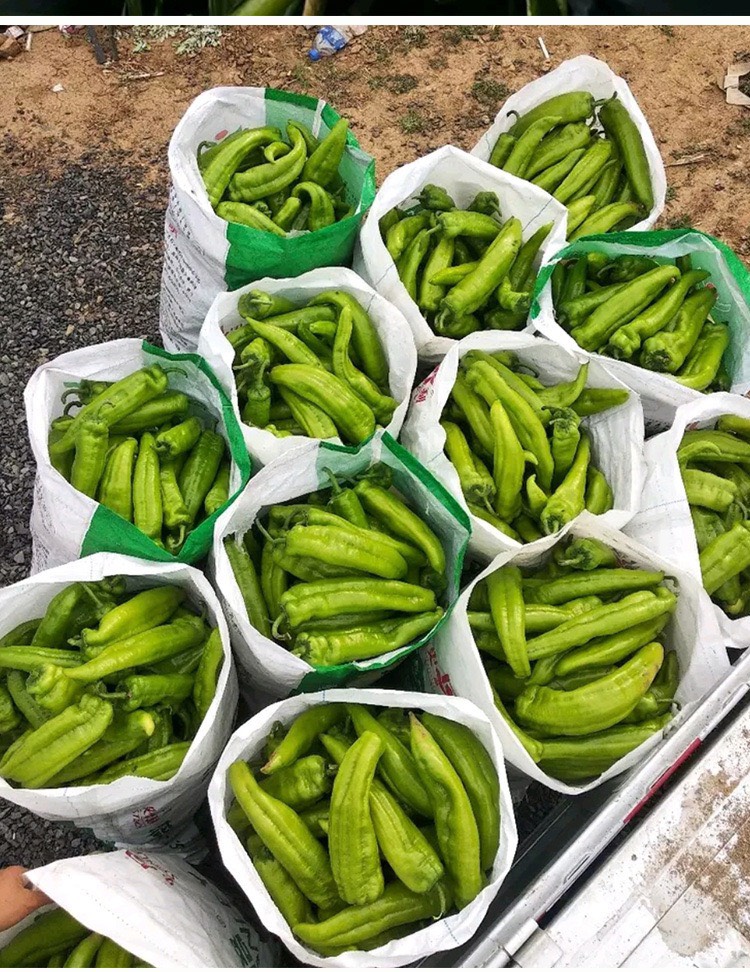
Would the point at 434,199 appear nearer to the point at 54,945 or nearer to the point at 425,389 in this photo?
the point at 425,389

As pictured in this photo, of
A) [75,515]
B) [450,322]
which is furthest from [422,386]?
[75,515]

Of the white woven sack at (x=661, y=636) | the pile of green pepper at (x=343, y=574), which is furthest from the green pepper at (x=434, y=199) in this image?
the white woven sack at (x=661, y=636)

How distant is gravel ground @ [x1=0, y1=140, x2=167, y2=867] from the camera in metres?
2.81

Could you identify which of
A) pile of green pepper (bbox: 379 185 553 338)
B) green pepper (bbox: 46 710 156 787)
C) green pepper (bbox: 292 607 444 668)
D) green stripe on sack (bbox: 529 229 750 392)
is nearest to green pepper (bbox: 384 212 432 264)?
pile of green pepper (bbox: 379 185 553 338)

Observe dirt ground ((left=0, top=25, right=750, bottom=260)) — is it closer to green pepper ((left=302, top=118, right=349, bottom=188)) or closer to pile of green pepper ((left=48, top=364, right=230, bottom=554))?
green pepper ((left=302, top=118, right=349, bottom=188))

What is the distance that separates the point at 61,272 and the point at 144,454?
1.56m

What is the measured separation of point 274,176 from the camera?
7.35ft

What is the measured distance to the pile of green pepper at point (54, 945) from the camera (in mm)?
1621

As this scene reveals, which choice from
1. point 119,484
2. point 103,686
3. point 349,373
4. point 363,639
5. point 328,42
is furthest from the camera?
point 328,42

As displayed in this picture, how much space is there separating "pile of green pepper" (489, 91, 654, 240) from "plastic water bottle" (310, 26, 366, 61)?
162 centimetres

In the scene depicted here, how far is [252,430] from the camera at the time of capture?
1.96 meters

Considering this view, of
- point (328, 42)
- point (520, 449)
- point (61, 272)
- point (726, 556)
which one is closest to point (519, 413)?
point (520, 449)

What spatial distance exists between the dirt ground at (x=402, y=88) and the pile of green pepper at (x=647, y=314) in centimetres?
136

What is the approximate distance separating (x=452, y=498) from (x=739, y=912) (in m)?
0.97
